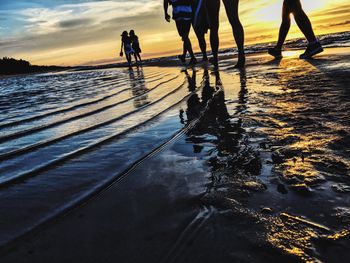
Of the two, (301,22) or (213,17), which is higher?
(213,17)

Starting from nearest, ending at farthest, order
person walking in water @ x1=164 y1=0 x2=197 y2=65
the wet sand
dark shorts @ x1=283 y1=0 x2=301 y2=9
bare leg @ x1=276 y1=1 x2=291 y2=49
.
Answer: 1. the wet sand
2. dark shorts @ x1=283 y1=0 x2=301 y2=9
3. bare leg @ x1=276 y1=1 x2=291 y2=49
4. person walking in water @ x1=164 y1=0 x2=197 y2=65

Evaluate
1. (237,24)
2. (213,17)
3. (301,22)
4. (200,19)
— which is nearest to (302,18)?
(301,22)

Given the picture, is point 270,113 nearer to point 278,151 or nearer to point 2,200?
point 278,151

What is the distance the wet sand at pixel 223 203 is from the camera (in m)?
0.96

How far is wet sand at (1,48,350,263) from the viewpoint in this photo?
958 millimetres

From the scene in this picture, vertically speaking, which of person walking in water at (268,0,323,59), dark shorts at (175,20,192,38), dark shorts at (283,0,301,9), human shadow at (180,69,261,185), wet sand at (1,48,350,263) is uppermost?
dark shorts at (175,20,192,38)

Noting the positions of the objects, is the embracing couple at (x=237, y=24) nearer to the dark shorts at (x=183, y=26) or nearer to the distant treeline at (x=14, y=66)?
the dark shorts at (x=183, y=26)

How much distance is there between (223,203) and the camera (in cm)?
120

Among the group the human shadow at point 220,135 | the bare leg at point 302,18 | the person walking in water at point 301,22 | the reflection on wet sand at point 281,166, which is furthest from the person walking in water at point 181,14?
the reflection on wet sand at point 281,166

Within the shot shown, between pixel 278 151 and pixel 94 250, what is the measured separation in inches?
40.3

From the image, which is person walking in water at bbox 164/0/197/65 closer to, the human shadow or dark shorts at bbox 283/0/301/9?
dark shorts at bbox 283/0/301/9

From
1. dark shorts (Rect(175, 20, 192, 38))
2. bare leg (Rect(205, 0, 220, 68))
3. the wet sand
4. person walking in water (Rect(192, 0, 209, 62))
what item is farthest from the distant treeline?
the wet sand

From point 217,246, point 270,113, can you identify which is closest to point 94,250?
point 217,246

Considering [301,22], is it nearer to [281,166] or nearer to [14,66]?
[281,166]
